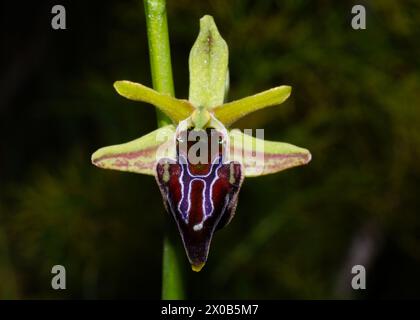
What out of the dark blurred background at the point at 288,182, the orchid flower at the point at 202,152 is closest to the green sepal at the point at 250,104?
the orchid flower at the point at 202,152

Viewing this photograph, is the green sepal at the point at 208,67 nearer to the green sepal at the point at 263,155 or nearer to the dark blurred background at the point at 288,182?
the green sepal at the point at 263,155

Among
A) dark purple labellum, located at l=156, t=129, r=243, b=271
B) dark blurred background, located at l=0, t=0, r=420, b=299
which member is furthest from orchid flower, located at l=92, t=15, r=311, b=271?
dark blurred background, located at l=0, t=0, r=420, b=299

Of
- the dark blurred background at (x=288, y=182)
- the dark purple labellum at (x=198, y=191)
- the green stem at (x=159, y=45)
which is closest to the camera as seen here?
the dark purple labellum at (x=198, y=191)

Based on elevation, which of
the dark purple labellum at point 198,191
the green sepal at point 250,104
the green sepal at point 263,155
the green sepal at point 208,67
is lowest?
the dark purple labellum at point 198,191

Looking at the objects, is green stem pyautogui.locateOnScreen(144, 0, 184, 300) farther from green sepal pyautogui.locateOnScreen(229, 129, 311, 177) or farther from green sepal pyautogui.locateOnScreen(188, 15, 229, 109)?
green sepal pyautogui.locateOnScreen(229, 129, 311, 177)

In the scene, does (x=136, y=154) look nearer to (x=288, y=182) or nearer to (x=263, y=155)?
(x=263, y=155)

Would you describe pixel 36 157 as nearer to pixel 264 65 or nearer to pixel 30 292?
pixel 30 292

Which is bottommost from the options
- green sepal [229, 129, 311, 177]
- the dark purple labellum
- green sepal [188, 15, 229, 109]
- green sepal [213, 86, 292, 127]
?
the dark purple labellum

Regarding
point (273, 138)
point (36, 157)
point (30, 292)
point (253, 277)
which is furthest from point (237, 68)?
point (30, 292)
